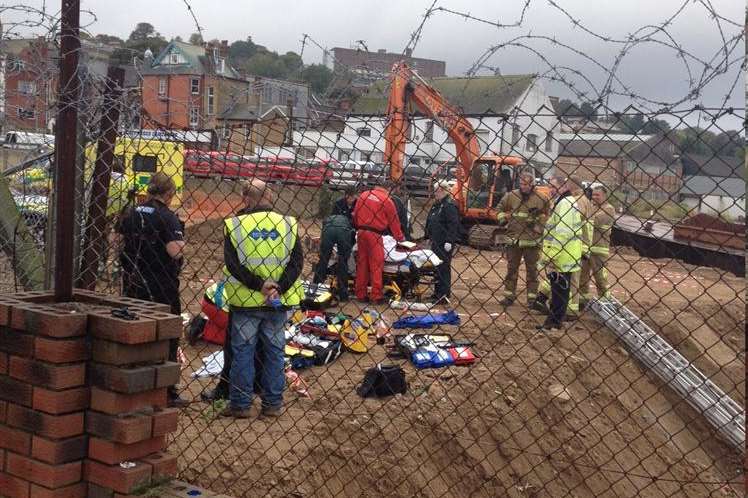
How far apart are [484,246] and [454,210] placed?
6.24 meters

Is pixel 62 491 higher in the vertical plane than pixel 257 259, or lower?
lower

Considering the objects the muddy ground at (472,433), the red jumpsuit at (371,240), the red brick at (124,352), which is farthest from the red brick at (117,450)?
the red jumpsuit at (371,240)

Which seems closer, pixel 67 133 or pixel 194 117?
pixel 67 133

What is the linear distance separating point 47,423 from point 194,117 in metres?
1.81

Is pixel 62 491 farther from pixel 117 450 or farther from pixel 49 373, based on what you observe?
pixel 49 373

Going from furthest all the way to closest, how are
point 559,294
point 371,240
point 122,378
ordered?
point 371,240
point 559,294
point 122,378

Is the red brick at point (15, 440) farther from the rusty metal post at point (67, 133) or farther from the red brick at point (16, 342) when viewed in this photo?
the rusty metal post at point (67, 133)

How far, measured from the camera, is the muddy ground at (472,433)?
16.7 feet

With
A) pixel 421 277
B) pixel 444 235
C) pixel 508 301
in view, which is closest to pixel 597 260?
pixel 508 301

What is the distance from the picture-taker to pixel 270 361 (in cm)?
582

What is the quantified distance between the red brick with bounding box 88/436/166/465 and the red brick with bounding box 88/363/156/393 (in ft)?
0.77

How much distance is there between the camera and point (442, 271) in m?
10.7

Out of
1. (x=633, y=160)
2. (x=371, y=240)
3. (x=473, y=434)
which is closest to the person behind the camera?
(x=633, y=160)

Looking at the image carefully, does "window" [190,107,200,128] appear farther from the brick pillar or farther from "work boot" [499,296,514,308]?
"work boot" [499,296,514,308]
